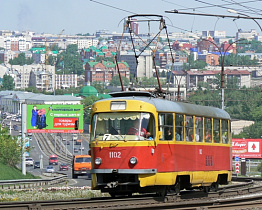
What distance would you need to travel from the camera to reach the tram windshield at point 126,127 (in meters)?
22.2

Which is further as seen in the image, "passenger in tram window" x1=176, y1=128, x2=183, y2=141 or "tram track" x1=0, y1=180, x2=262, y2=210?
"passenger in tram window" x1=176, y1=128, x2=183, y2=141

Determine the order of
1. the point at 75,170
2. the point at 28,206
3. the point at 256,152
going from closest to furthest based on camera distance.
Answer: the point at 28,206 → the point at 75,170 → the point at 256,152

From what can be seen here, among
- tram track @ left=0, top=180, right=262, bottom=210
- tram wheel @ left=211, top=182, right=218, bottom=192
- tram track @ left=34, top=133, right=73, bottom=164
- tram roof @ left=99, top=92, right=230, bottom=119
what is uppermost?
tram roof @ left=99, top=92, right=230, bottom=119

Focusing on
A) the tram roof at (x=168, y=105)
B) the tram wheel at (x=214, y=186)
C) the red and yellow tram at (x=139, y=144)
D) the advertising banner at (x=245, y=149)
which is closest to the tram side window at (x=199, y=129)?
the tram roof at (x=168, y=105)

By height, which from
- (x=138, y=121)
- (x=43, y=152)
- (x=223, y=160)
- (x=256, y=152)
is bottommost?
(x=43, y=152)

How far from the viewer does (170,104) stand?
2353cm

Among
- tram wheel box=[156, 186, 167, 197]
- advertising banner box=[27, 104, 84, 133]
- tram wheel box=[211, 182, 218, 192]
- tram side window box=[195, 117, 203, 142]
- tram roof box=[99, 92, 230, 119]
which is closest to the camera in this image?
tram roof box=[99, 92, 230, 119]

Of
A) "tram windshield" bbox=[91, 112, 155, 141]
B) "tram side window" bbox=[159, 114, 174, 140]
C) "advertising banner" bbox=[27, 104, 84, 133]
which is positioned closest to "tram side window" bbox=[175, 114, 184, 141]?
"tram side window" bbox=[159, 114, 174, 140]

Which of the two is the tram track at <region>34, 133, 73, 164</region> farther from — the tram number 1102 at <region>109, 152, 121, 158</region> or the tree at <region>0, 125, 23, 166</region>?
the tram number 1102 at <region>109, 152, 121, 158</region>

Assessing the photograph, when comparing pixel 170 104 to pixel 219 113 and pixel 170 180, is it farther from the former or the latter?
pixel 219 113

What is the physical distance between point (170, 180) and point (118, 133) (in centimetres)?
196

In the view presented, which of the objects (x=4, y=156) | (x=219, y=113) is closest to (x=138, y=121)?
(x=219, y=113)

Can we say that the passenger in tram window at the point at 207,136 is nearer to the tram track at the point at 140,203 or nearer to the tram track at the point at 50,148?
the tram track at the point at 140,203

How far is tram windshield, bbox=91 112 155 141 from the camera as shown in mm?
22234
